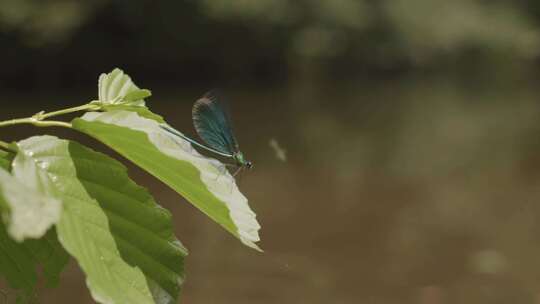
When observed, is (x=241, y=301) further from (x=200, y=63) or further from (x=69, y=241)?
(x=200, y=63)

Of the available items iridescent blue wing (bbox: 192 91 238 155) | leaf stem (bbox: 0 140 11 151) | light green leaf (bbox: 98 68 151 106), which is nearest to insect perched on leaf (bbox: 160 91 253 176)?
iridescent blue wing (bbox: 192 91 238 155)

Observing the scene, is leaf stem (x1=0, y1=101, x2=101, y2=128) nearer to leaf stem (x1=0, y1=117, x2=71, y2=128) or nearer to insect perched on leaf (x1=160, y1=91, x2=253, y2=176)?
leaf stem (x1=0, y1=117, x2=71, y2=128)

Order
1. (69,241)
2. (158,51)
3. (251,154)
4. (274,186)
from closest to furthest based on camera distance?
1. (69,241)
2. (274,186)
3. (251,154)
4. (158,51)

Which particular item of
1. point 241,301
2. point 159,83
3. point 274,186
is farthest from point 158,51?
point 241,301

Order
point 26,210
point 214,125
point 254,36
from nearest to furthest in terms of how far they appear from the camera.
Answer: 1. point 26,210
2. point 214,125
3. point 254,36

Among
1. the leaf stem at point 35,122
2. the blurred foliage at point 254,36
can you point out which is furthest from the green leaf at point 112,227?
the blurred foliage at point 254,36

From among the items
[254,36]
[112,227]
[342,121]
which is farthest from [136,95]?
[254,36]

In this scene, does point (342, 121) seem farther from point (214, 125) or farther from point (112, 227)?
point (112, 227)
